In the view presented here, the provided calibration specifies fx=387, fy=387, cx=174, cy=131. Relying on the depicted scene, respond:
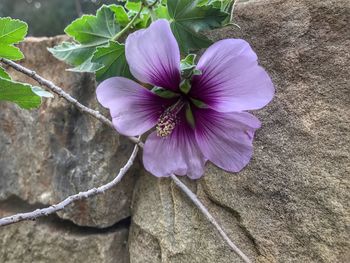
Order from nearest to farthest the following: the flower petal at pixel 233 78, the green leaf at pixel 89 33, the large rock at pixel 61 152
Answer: the flower petal at pixel 233 78 → the green leaf at pixel 89 33 → the large rock at pixel 61 152

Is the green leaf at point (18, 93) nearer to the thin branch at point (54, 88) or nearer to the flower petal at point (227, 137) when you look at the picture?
the thin branch at point (54, 88)

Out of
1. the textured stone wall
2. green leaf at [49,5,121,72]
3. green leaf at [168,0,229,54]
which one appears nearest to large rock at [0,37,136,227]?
the textured stone wall

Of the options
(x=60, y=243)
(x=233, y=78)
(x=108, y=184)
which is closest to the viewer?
(x=233, y=78)

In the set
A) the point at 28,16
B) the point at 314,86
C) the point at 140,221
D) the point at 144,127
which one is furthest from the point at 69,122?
the point at 28,16

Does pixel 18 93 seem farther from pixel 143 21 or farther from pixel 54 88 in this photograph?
pixel 143 21

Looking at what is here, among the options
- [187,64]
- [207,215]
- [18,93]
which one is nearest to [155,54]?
[187,64]

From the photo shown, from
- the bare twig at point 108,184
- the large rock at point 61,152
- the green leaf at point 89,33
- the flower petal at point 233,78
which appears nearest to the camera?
the flower petal at point 233,78

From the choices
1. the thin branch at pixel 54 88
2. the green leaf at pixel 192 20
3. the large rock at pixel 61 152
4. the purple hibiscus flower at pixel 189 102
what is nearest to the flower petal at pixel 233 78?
the purple hibiscus flower at pixel 189 102
